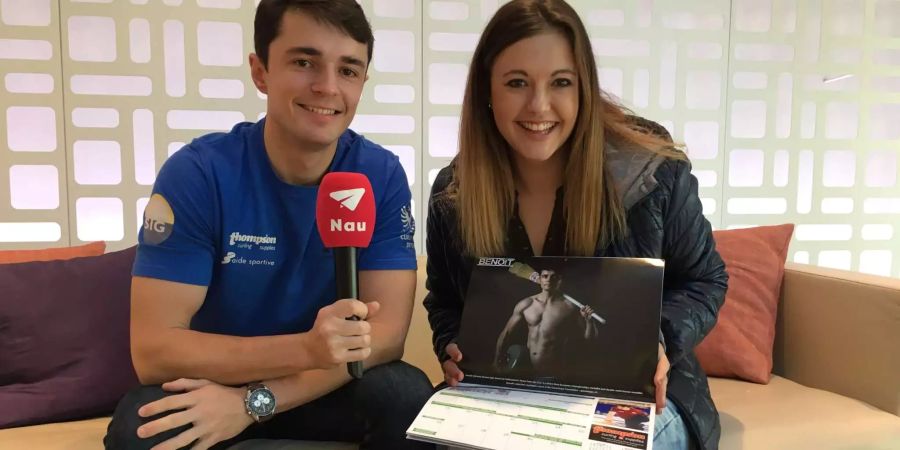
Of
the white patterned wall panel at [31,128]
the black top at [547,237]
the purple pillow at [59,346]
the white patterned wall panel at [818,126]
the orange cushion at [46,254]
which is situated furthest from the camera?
the white patterned wall panel at [818,126]

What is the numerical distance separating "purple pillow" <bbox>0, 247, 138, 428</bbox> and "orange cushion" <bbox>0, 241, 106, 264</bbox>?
0.16 metres

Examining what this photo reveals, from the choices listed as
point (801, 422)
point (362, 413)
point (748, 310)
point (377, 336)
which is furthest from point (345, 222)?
point (748, 310)

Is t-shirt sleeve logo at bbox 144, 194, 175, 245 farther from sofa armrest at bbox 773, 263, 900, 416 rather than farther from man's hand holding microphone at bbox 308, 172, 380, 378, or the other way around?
sofa armrest at bbox 773, 263, 900, 416

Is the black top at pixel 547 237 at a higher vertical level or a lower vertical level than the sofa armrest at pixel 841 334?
higher

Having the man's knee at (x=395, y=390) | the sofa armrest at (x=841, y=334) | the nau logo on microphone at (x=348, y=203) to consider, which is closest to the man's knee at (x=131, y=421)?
the man's knee at (x=395, y=390)

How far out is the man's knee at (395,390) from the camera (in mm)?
→ 1301

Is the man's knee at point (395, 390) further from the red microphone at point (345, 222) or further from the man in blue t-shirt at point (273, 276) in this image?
the red microphone at point (345, 222)

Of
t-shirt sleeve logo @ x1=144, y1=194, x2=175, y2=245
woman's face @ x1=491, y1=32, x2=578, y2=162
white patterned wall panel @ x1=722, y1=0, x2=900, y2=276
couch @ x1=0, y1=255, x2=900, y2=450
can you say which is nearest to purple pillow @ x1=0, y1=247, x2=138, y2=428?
couch @ x1=0, y1=255, x2=900, y2=450

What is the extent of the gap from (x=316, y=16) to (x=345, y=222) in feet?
1.80

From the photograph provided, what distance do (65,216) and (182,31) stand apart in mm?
822

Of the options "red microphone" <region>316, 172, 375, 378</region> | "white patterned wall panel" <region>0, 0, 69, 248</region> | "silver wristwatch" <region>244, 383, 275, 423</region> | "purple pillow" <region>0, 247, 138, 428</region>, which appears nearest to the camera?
"red microphone" <region>316, 172, 375, 378</region>

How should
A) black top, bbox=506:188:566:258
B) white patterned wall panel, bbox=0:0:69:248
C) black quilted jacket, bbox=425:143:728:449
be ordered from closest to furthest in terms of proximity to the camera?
black quilted jacket, bbox=425:143:728:449 < black top, bbox=506:188:566:258 < white patterned wall panel, bbox=0:0:69:248

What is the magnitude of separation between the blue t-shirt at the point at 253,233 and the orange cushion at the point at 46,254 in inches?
29.8

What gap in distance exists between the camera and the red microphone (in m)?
1.03
